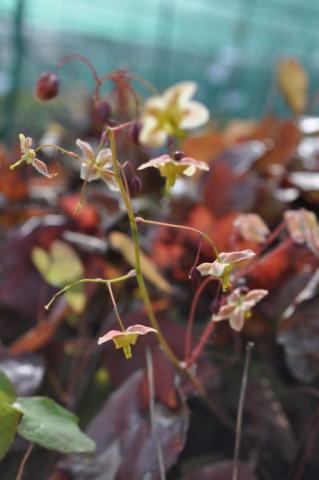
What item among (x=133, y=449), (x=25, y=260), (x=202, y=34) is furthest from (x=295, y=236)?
(x=202, y=34)

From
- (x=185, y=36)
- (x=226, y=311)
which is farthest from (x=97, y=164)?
(x=185, y=36)

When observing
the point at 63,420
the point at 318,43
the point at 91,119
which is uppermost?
the point at 63,420

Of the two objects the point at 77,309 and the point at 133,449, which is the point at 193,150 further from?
the point at 133,449

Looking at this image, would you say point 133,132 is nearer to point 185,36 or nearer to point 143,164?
point 143,164

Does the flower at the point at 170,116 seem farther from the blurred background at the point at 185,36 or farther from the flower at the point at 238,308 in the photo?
the blurred background at the point at 185,36

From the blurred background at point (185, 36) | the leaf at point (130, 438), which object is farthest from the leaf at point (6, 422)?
the blurred background at point (185, 36)
